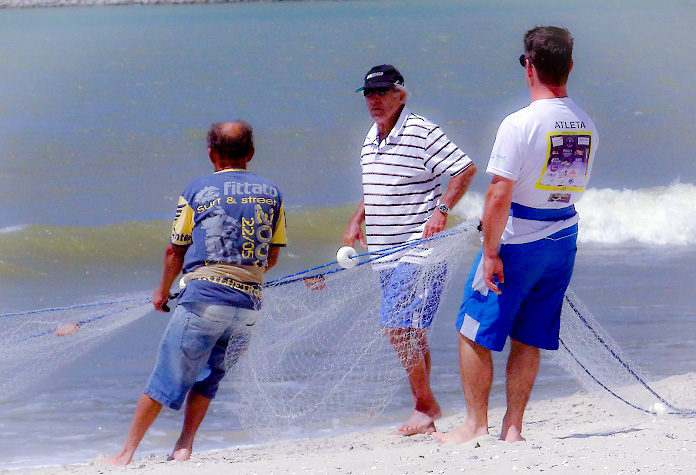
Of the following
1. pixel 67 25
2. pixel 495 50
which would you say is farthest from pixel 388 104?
pixel 67 25

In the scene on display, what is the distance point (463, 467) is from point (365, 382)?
109 cm

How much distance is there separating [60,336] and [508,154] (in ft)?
7.54

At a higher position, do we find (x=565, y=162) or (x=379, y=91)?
(x=379, y=91)

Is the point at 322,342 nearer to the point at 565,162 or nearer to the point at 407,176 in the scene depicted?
the point at 407,176

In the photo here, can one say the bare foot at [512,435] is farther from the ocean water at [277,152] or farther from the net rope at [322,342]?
the ocean water at [277,152]

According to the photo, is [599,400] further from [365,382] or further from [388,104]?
[388,104]

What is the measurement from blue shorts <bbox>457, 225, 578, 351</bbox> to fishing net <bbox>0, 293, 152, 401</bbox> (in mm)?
1526

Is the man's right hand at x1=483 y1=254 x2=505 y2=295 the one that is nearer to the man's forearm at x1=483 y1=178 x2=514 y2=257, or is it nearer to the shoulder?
the man's forearm at x1=483 y1=178 x2=514 y2=257

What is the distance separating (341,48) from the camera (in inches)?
1722

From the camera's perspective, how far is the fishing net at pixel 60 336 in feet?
16.7

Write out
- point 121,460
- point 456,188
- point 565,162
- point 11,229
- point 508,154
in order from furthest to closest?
point 11,229, point 456,188, point 121,460, point 565,162, point 508,154

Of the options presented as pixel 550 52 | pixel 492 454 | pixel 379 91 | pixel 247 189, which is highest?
pixel 550 52

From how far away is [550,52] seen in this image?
13.9ft

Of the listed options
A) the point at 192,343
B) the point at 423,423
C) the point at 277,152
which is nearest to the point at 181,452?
the point at 192,343
